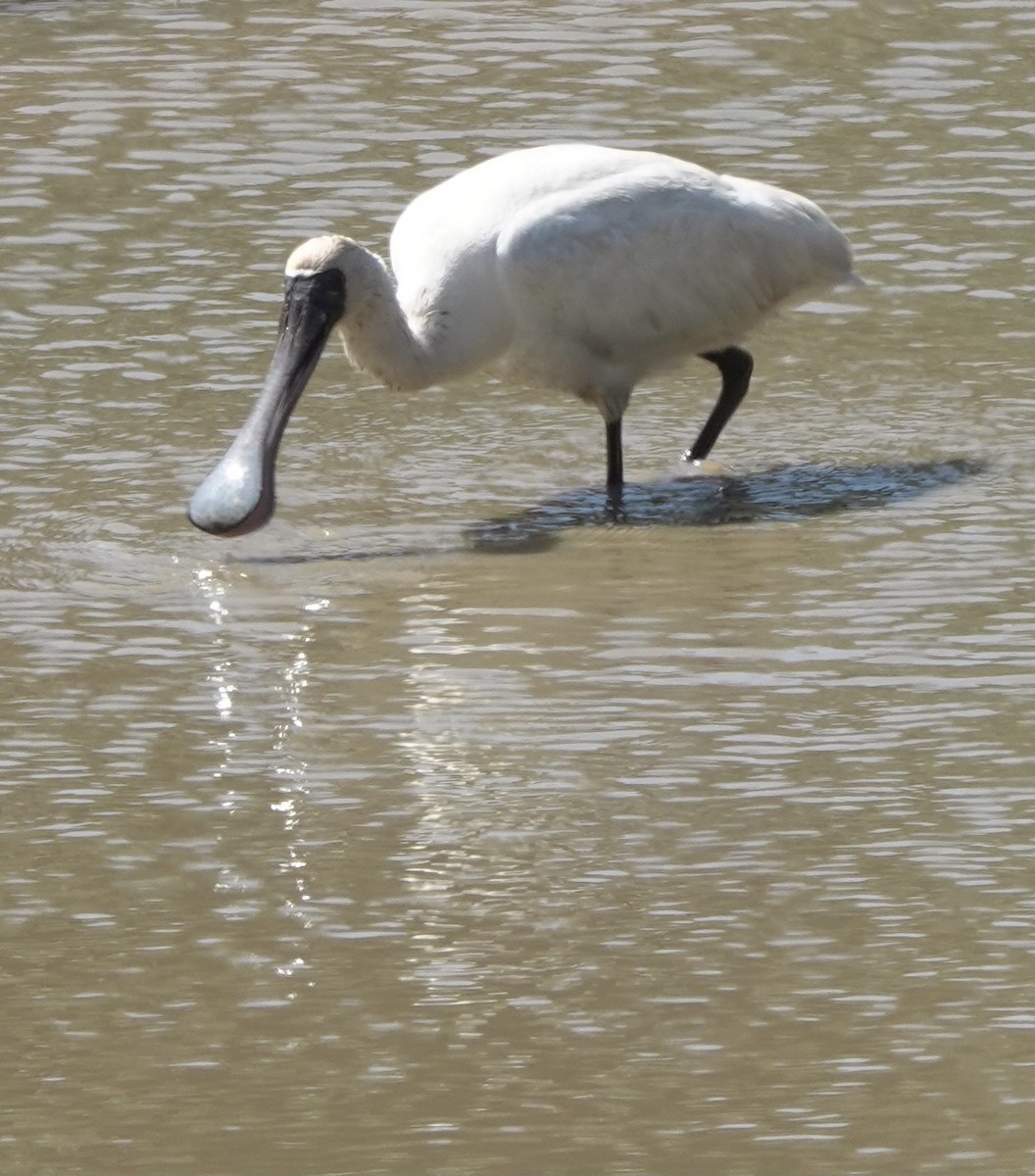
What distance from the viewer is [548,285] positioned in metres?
9.30

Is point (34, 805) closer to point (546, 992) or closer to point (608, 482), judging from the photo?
point (546, 992)

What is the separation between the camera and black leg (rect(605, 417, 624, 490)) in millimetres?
9594

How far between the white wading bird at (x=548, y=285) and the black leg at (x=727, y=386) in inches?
0.7

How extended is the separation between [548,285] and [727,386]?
108cm

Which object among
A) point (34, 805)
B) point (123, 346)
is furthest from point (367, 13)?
point (34, 805)

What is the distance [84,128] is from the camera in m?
13.7

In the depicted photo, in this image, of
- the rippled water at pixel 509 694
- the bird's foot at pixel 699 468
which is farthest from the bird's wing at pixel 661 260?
the rippled water at pixel 509 694

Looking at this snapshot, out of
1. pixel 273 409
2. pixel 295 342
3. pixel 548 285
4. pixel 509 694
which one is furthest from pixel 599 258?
pixel 509 694

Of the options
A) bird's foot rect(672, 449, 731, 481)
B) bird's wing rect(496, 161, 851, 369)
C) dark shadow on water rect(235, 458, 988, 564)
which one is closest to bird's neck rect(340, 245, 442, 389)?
bird's wing rect(496, 161, 851, 369)

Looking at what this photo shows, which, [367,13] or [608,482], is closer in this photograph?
[608,482]

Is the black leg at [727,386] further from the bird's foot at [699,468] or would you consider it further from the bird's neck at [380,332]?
the bird's neck at [380,332]

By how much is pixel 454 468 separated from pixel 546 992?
4.23m

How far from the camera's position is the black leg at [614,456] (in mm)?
9594

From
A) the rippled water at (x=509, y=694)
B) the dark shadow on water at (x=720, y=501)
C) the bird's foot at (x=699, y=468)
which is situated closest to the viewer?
the rippled water at (x=509, y=694)
